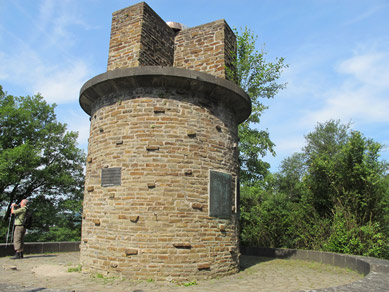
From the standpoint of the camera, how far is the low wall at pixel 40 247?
965 centimetres

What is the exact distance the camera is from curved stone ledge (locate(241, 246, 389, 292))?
193 inches

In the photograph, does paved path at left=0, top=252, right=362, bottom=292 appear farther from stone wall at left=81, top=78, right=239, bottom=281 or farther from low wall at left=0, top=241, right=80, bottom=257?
low wall at left=0, top=241, right=80, bottom=257

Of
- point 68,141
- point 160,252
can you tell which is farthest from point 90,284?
point 68,141

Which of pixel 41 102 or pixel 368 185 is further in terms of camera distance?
pixel 41 102

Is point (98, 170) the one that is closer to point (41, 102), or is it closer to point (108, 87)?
point (108, 87)

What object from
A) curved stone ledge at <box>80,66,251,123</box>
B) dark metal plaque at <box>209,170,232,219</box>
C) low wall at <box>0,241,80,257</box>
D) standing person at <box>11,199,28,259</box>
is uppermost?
curved stone ledge at <box>80,66,251,123</box>

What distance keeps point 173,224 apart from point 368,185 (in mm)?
7777

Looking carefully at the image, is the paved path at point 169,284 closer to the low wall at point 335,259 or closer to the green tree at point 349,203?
the low wall at point 335,259

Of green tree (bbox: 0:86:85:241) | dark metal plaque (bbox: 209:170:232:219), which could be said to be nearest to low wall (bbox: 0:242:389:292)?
dark metal plaque (bbox: 209:170:232:219)

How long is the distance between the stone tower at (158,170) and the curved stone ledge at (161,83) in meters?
0.02

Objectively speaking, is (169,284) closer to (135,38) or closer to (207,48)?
(135,38)

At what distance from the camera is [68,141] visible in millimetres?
22562

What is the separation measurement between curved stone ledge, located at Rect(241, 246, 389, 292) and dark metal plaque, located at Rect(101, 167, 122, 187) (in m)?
4.53

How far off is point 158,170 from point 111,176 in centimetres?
115
